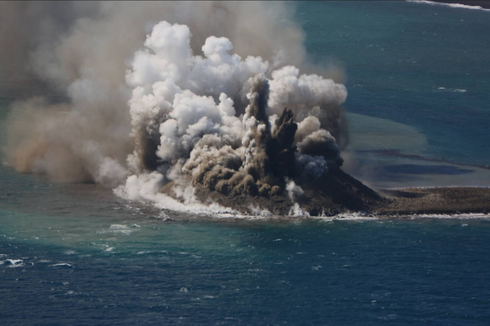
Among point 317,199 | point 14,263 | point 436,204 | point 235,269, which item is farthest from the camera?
point 436,204

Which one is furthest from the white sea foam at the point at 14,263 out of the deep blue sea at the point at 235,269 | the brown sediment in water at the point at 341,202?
the brown sediment in water at the point at 341,202

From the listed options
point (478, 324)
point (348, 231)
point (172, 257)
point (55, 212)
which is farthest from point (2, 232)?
point (478, 324)

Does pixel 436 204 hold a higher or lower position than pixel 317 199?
lower

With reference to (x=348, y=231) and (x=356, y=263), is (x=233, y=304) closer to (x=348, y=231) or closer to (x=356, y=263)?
(x=356, y=263)

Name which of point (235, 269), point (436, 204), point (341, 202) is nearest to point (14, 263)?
point (235, 269)

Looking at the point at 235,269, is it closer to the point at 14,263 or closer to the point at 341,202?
the point at 341,202

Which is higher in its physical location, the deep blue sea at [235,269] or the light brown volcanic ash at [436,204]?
the light brown volcanic ash at [436,204]

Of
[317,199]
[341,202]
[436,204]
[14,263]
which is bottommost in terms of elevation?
[14,263]

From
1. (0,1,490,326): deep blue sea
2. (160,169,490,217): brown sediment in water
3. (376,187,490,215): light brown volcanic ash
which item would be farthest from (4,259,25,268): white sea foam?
(376,187,490,215): light brown volcanic ash

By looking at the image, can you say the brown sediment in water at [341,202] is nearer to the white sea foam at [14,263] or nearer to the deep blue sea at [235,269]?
the deep blue sea at [235,269]

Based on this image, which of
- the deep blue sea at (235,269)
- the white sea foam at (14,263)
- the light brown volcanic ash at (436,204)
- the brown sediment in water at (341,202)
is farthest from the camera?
the light brown volcanic ash at (436,204)

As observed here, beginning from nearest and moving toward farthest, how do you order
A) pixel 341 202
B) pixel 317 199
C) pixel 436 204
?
pixel 341 202 < pixel 317 199 < pixel 436 204

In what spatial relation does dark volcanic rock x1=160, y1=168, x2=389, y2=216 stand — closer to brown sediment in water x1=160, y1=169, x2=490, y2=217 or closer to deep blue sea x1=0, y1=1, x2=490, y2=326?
brown sediment in water x1=160, y1=169, x2=490, y2=217
